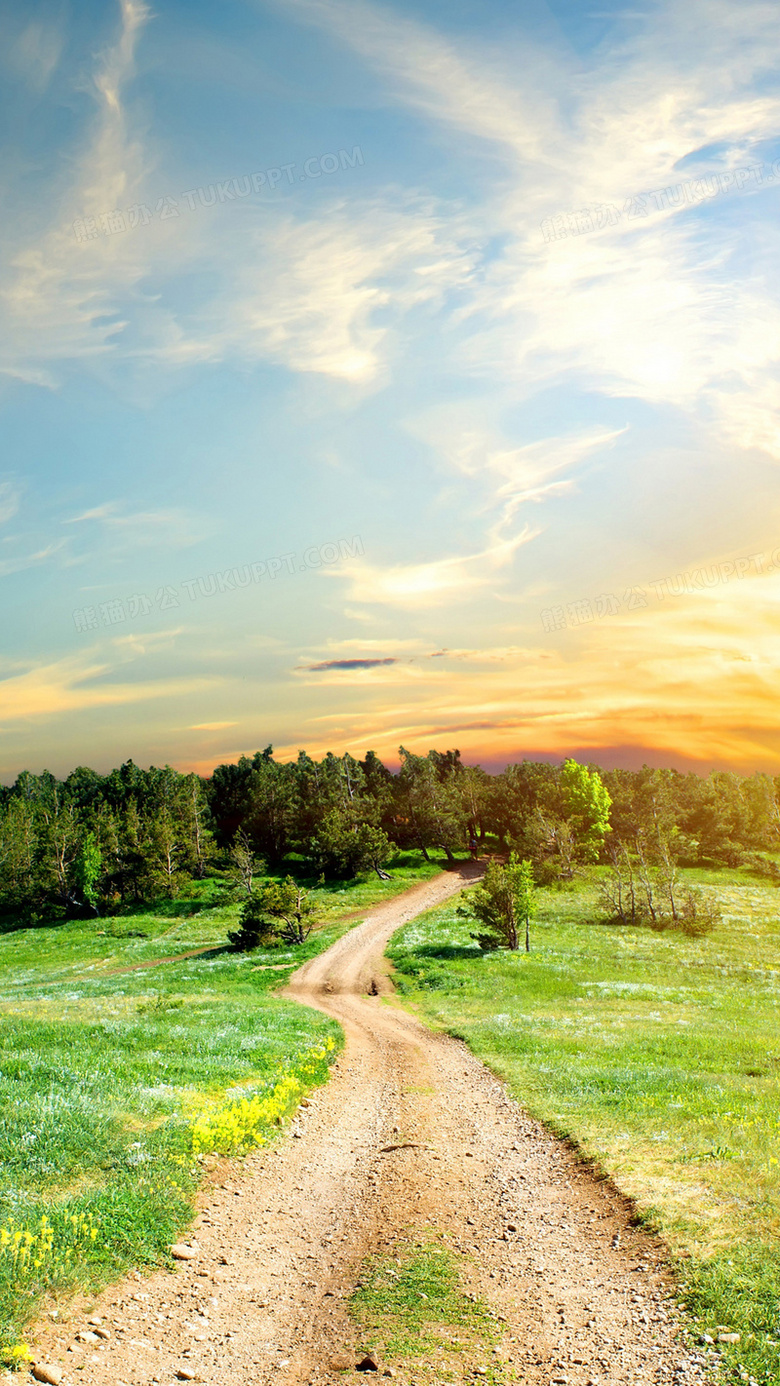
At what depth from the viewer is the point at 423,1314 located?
928 cm

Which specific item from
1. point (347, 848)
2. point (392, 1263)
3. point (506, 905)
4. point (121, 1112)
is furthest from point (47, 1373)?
point (347, 848)

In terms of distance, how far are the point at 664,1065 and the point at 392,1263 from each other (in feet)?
42.9

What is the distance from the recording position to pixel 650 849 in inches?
2842

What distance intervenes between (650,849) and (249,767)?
83363mm

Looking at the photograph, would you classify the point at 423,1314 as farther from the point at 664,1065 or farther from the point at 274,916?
the point at 274,916

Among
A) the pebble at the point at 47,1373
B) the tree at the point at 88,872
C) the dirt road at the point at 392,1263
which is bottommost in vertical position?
the tree at the point at 88,872

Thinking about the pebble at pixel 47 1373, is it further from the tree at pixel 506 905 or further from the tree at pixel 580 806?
the tree at pixel 580 806

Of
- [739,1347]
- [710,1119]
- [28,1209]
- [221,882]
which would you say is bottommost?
[221,882]

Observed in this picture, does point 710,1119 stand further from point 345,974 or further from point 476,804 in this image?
point 476,804

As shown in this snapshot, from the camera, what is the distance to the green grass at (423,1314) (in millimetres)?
8445

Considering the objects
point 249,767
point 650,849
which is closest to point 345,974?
point 650,849

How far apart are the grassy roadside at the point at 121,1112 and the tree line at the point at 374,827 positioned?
43076 millimetres

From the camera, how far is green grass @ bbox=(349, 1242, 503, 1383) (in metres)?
8.45

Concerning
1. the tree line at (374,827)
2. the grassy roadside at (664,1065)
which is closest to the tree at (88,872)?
the tree line at (374,827)
